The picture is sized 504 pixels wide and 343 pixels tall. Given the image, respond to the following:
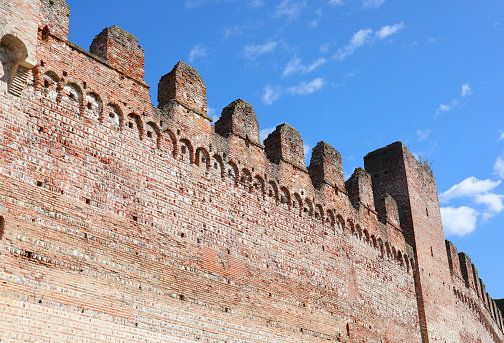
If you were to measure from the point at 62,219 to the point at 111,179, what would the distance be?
1.12 meters

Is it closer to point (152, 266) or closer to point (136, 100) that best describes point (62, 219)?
point (152, 266)

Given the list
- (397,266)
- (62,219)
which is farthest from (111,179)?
(397,266)

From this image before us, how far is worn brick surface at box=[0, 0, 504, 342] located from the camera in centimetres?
760

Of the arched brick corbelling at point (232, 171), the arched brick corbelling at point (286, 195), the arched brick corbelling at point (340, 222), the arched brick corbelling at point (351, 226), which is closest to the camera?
the arched brick corbelling at point (232, 171)

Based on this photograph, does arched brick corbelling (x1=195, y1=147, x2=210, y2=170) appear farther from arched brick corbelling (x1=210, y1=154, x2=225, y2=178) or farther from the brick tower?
the brick tower

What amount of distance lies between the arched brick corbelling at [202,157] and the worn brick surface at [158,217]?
28 mm

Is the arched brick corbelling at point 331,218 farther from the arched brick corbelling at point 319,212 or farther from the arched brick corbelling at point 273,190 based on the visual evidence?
the arched brick corbelling at point 273,190

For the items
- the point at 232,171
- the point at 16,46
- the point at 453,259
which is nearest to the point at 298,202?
the point at 232,171

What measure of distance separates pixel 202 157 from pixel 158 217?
1798 mm

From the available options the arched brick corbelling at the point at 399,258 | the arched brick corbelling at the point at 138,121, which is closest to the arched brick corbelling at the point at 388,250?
the arched brick corbelling at the point at 399,258

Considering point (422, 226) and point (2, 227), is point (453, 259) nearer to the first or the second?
point (422, 226)

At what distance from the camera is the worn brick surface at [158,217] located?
24.9ft

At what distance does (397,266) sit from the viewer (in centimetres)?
1543

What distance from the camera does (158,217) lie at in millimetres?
9250
